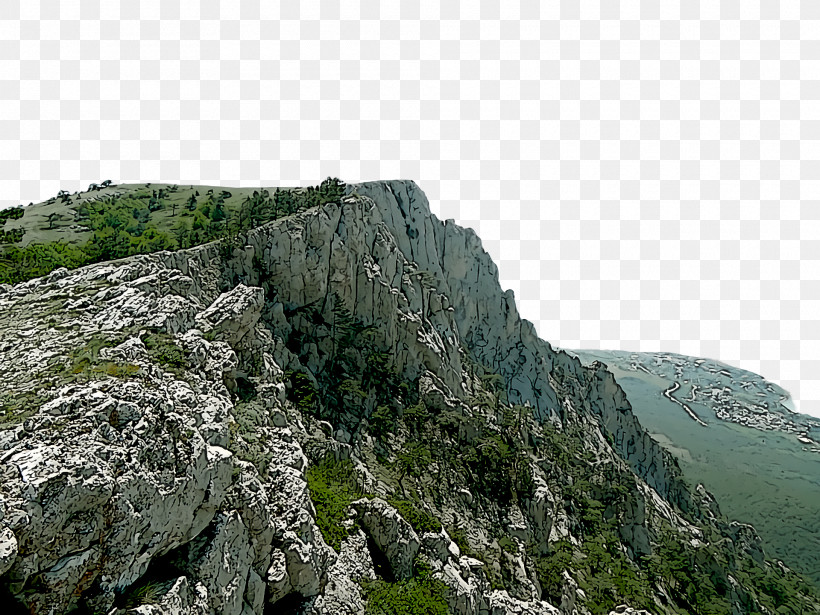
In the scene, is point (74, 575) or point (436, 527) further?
point (436, 527)

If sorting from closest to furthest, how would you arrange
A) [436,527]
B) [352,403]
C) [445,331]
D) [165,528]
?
[165,528]
[436,527]
[352,403]
[445,331]

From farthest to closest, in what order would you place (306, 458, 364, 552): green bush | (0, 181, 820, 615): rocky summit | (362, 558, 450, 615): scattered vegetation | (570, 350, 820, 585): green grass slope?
1. (570, 350, 820, 585): green grass slope
2. (306, 458, 364, 552): green bush
3. (362, 558, 450, 615): scattered vegetation
4. (0, 181, 820, 615): rocky summit

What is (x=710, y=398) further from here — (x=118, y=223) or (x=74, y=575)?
(x=74, y=575)

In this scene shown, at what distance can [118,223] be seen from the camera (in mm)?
47406

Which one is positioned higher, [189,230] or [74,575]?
[189,230]

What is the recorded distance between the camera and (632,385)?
152m

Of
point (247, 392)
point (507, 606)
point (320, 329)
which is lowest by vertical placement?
point (507, 606)

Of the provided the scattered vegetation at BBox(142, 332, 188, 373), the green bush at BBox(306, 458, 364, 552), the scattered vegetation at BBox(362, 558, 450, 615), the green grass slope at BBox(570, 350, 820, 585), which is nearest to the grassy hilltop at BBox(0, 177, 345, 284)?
the scattered vegetation at BBox(142, 332, 188, 373)

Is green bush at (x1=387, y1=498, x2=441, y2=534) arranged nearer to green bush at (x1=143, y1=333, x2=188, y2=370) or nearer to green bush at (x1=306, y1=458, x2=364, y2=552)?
green bush at (x1=306, y1=458, x2=364, y2=552)

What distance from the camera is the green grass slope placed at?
84.5 meters

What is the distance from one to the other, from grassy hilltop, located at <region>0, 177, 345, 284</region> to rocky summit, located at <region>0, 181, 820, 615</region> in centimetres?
238

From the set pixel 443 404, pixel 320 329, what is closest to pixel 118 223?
pixel 320 329

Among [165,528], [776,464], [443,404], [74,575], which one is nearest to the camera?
[74,575]

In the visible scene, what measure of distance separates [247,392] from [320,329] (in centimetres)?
1362
